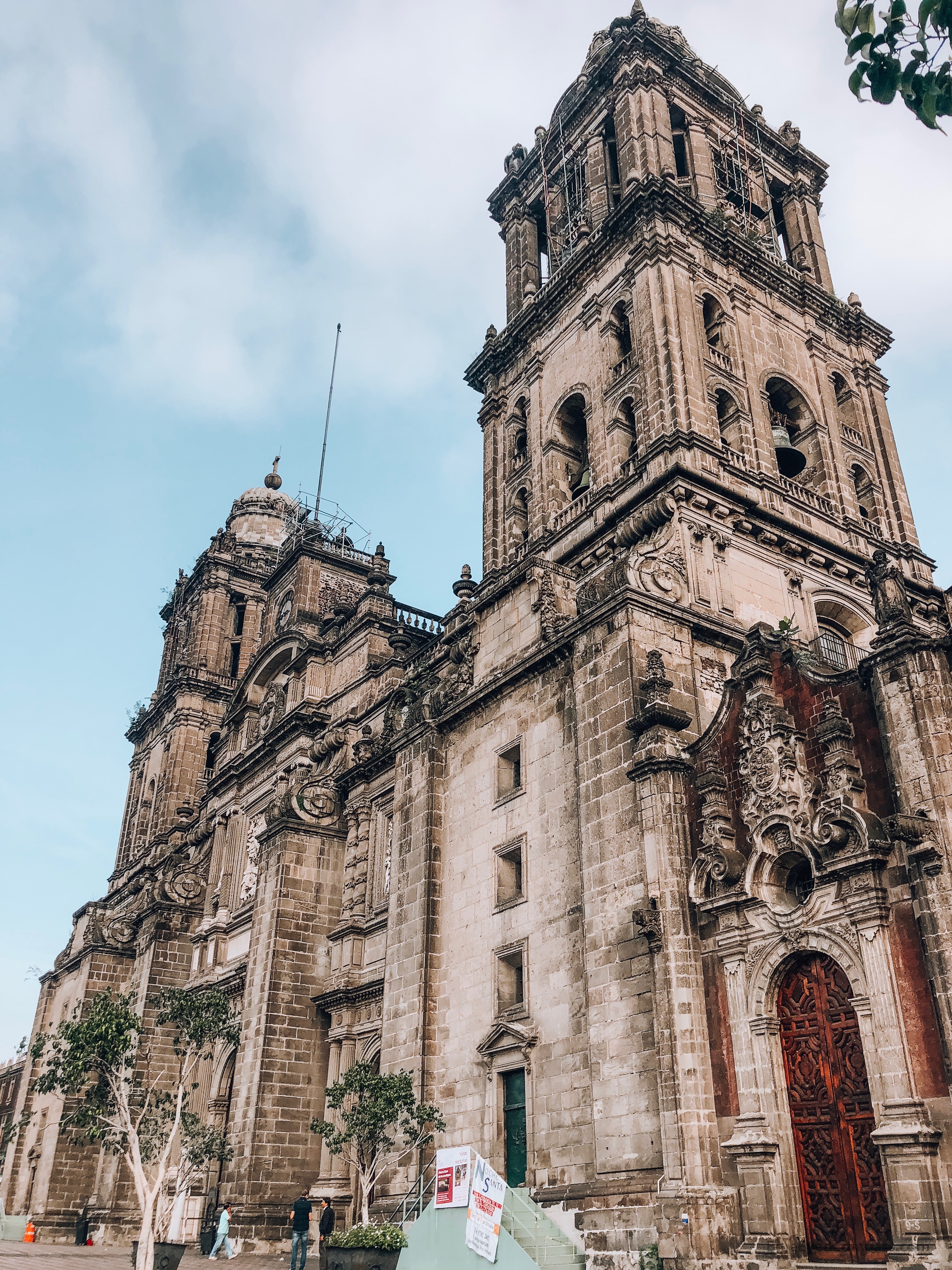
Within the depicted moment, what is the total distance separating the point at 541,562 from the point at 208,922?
21.8 meters

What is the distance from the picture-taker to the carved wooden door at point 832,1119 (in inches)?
561

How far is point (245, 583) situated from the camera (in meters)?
57.1

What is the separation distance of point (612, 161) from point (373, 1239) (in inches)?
1271

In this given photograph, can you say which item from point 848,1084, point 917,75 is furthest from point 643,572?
point 917,75

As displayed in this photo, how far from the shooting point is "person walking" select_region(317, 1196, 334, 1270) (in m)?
19.4

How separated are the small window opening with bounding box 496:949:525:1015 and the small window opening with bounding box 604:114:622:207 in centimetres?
2405

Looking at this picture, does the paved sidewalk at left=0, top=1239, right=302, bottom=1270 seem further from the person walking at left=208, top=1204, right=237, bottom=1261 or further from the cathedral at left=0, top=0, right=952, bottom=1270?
the cathedral at left=0, top=0, right=952, bottom=1270

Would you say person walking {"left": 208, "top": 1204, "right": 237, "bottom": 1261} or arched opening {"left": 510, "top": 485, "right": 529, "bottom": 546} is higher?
arched opening {"left": 510, "top": 485, "right": 529, "bottom": 546}

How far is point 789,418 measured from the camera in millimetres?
32625

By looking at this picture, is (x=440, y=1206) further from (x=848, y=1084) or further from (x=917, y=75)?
(x=917, y=75)

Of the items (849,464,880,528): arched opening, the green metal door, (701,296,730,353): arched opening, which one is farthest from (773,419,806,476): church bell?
the green metal door

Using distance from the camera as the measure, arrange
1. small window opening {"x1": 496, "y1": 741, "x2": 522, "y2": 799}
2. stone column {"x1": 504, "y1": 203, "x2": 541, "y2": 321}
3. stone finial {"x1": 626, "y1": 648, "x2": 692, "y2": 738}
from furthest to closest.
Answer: stone column {"x1": 504, "y1": 203, "x2": 541, "y2": 321} < small window opening {"x1": 496, "y1": 741, "x2": 522, "y2": 799} < stone finial {"x1": 626, "y1": 648, "x2": 692, "y2": 738}

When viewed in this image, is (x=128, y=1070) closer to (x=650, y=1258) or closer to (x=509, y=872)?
(x=509, y=872)

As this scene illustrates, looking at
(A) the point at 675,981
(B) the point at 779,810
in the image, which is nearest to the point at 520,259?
(B) the point at 779,810
